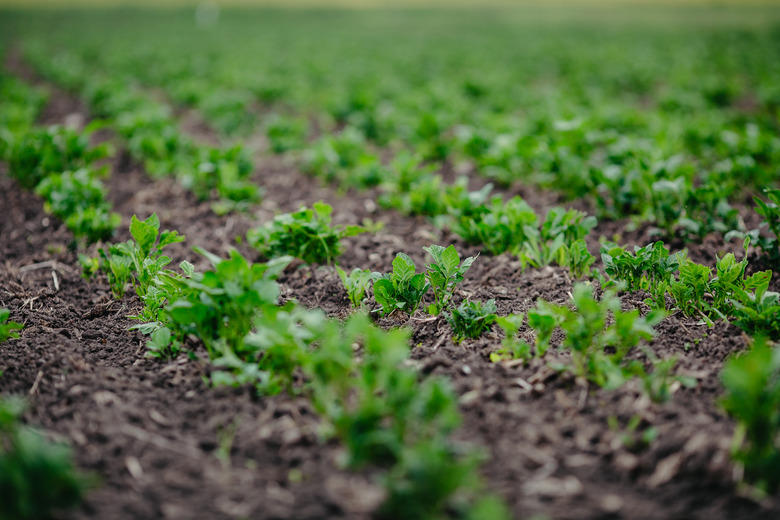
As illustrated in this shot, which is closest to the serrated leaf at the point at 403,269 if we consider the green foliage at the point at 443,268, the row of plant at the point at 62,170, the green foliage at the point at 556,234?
the green foliage at the point at 443,268

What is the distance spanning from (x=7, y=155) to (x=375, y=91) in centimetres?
583

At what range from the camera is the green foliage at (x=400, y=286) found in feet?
8.86

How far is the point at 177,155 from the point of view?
555 centimetres

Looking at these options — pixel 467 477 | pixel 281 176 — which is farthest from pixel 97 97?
pixel 467 477

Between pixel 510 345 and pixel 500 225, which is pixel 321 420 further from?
pixel 500 225

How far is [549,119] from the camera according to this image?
632 centimetres

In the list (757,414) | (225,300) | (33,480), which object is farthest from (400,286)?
(33,480)

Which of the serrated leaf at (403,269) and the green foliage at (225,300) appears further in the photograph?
the serrated leaf at (403,269)

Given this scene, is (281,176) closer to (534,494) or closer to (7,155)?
(7,155)

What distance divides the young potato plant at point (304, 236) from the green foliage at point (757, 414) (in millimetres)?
2163

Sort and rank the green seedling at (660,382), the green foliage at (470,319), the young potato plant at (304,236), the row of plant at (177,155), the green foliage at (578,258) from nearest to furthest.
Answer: the green seedling at (660,382) < the green foliage at (470,319) < the green foliage at (578,258) < the young potato plant at (304,236) < the row of plant at (177,155)

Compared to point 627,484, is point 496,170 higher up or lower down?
higher up

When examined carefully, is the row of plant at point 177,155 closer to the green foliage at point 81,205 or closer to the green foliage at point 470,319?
the green foliage at point 81,205

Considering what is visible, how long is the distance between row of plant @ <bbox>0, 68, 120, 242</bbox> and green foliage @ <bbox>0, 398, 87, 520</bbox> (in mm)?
2543
